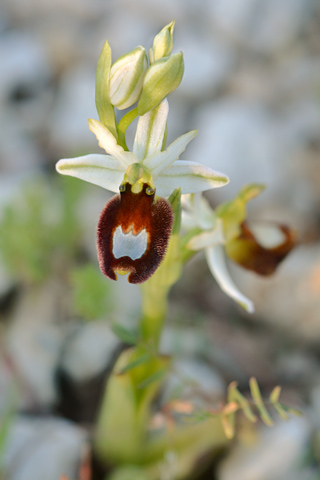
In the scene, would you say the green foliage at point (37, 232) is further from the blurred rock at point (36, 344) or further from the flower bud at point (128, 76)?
the flower bud at point (128, 76)

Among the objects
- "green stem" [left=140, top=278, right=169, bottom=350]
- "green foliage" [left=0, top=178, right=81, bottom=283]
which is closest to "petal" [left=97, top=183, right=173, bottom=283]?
"green stem" [left=140, top=278, right=169, bottom=350]

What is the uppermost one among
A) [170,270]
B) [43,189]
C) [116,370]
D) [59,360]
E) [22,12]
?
[22,12]

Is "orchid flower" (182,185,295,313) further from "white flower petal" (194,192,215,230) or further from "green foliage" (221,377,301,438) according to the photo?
"green foliage" (221,377,301,438)

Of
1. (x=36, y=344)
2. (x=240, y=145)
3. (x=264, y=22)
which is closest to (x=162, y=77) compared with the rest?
(x=36, y=344)

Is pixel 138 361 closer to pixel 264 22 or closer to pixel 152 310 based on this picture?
pixel 152 310

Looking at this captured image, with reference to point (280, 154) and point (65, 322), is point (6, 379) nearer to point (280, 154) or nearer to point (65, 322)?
point (65, 322)

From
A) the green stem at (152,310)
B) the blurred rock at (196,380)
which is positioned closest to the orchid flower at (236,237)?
the green stem at (152,310)

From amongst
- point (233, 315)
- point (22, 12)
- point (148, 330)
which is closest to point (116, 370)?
point (148, 330)
